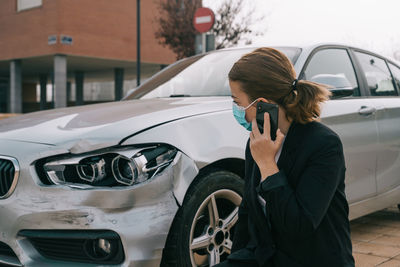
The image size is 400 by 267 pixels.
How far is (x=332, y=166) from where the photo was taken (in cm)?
182

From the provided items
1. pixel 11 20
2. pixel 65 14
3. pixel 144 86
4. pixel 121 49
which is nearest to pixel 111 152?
pixel 144 86

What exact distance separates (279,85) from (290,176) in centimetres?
32

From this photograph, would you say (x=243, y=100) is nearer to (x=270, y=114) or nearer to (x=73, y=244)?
(x=270, y=114)

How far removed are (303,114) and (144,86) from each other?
2847 mm

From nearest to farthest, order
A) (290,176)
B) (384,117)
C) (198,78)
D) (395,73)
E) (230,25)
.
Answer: (290,176) < (198,78) < (384,117) < (395,73) < (230,25)

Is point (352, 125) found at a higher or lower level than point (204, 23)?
lower

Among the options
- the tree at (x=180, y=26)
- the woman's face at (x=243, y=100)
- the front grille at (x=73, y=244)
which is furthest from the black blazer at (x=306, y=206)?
the tree at (x=180, y=26)

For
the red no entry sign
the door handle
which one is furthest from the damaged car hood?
the red no entry sign

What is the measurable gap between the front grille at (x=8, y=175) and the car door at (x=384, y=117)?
2.68m

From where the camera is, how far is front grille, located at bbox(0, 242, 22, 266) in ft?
8.69

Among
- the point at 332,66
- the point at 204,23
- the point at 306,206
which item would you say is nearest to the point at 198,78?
the point at 332,66

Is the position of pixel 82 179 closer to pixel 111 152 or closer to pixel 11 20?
pixel 111 152

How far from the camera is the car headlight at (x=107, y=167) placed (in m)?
2.57

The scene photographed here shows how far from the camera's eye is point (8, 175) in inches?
108
